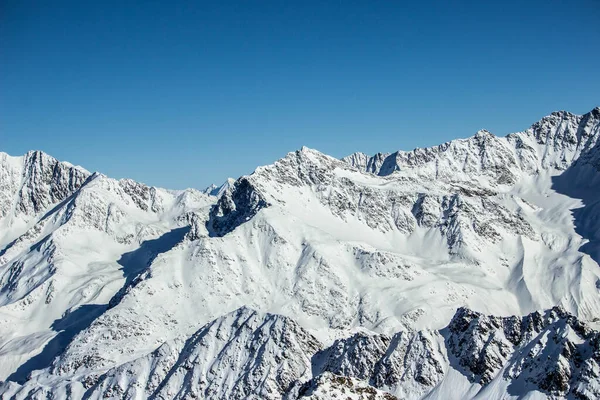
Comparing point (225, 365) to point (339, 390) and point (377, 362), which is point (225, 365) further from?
point (339, 390)

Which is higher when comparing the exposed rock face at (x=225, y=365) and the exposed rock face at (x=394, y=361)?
the exposed rock face at (x=225, y=365)

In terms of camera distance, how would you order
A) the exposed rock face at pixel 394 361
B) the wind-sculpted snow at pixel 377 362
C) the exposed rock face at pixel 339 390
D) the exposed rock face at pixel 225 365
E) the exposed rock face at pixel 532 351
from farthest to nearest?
the exposed rock face at pixel 225 365, the exposed rock face at pixel 394 361, the wind-sculpted snow at pixel 377 362, the exposed rock face at pixel 532 351, the exposed rock face at pixel 339 390

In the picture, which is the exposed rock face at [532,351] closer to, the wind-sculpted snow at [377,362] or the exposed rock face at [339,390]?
the wind-sculpted snow at [377,362]

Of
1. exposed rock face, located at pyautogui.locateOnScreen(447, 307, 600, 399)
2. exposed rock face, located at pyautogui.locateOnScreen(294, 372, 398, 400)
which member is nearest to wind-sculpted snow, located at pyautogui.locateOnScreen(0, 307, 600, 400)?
exposed rock face, located at pyautogui.locateOnScreen(447, 307, 600, 399)

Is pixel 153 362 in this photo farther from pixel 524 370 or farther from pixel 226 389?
pixel 524 370

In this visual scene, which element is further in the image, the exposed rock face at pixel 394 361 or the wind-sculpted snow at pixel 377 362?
the exposed rock face at pixel 394 361

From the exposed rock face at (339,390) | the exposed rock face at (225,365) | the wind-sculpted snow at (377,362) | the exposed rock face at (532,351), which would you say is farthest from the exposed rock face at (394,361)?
the exposed rock face at (339,390)

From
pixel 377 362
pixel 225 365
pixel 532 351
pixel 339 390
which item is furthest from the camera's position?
pixel 225 365

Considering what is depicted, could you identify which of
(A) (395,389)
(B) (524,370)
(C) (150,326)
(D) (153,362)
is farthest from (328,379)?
(C) (150,326)

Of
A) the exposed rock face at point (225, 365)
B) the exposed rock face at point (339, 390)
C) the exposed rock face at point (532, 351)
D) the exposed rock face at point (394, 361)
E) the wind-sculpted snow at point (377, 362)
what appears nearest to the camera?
the exposed rock face at point (339, 390)

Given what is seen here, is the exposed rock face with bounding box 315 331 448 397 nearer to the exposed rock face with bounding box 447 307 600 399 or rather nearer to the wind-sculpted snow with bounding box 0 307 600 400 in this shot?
the wind-sculpted snow with bounding box 0 307 600 400

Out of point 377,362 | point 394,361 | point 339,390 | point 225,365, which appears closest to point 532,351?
point 394,361
